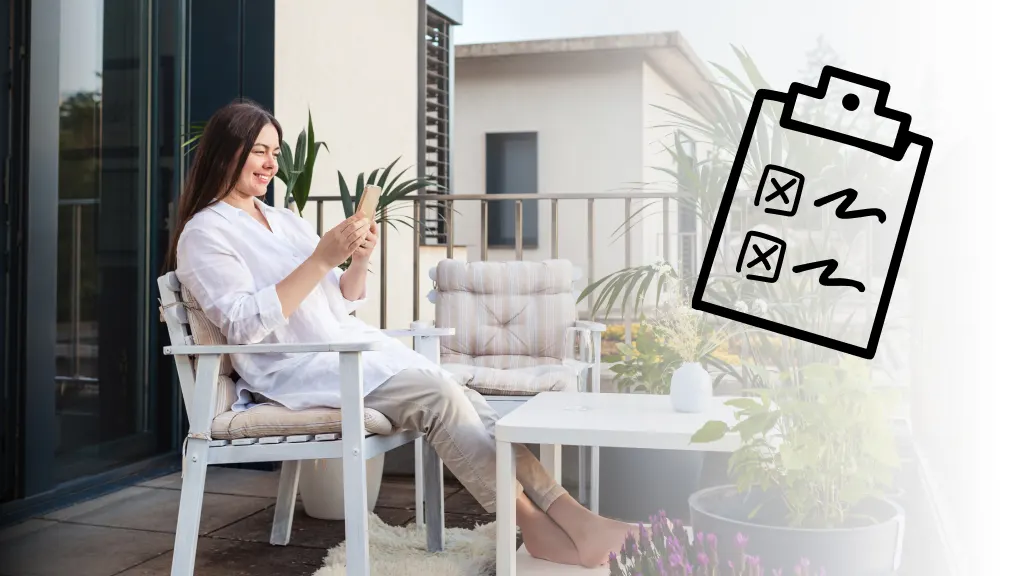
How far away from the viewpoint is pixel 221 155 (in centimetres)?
218

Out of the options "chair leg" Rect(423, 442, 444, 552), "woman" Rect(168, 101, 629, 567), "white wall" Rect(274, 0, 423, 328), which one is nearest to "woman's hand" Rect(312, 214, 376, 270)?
"woman" Rect(168, 101, 629, 567)

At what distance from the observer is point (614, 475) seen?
2.74 meters

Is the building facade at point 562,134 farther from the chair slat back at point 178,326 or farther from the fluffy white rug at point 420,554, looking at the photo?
the chair slat back at point 178,326

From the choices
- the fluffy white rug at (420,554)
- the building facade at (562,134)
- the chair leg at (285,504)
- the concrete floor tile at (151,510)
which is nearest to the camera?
the fluffy white rug at (420,554)

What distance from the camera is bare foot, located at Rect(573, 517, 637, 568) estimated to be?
6.42ft

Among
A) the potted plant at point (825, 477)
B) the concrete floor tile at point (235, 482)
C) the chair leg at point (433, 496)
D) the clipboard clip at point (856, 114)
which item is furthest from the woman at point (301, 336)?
the concrete floor tile at point (235, 482)

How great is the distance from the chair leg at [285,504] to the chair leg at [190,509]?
2.05 feet

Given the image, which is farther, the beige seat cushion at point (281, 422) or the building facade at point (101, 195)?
the building facade at point (101, 195)

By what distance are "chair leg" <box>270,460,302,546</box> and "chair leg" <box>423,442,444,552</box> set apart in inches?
15.3

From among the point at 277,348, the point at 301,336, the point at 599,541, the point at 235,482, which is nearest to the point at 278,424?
the point at 277,348

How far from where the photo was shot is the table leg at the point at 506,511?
1.84 metres

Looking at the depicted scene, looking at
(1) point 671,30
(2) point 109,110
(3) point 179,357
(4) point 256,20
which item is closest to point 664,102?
(1) point 671,30

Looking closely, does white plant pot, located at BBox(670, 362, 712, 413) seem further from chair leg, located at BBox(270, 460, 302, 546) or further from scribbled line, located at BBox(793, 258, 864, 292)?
chair leg, located at BBox(270, 460, 302, 546)

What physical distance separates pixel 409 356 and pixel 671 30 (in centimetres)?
570
